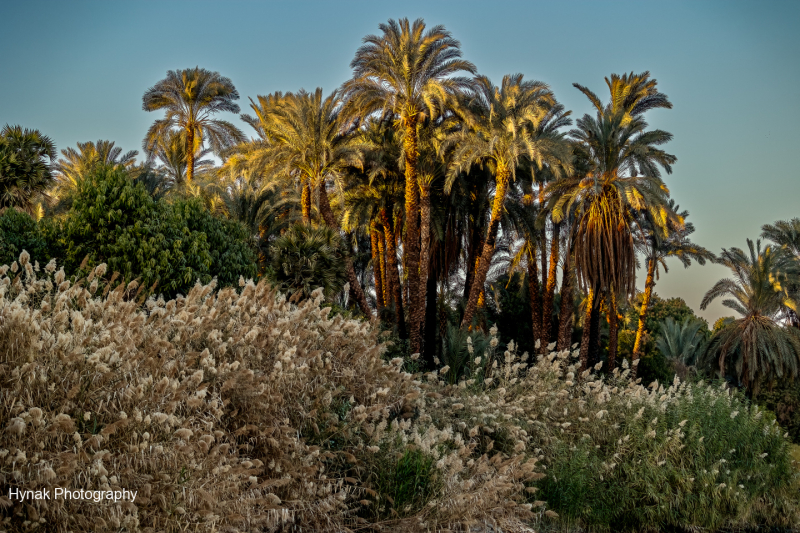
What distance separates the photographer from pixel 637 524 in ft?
33.6

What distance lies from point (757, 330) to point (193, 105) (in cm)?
2573

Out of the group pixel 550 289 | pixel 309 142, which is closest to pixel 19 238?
pixel 309 142

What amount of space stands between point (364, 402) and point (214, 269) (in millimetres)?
12610

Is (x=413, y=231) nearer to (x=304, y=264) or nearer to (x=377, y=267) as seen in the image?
(x=304, y=264)

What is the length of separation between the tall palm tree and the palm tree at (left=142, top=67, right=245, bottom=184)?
8.57 metres

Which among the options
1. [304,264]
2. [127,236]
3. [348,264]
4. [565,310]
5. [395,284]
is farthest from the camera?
[565,310]

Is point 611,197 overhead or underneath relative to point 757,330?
overhead

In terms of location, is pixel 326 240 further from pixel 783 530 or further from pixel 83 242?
pixel 783 530

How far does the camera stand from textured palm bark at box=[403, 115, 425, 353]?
2244 cm

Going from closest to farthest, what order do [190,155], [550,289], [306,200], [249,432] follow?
[249,432], [306,200], [550,289], [190,155]

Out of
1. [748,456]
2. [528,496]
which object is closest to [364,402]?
[528,496]

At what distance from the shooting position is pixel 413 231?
23125 millimetres

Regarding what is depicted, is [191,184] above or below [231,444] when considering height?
above

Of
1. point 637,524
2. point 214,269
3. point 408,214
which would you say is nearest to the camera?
point 637,524
